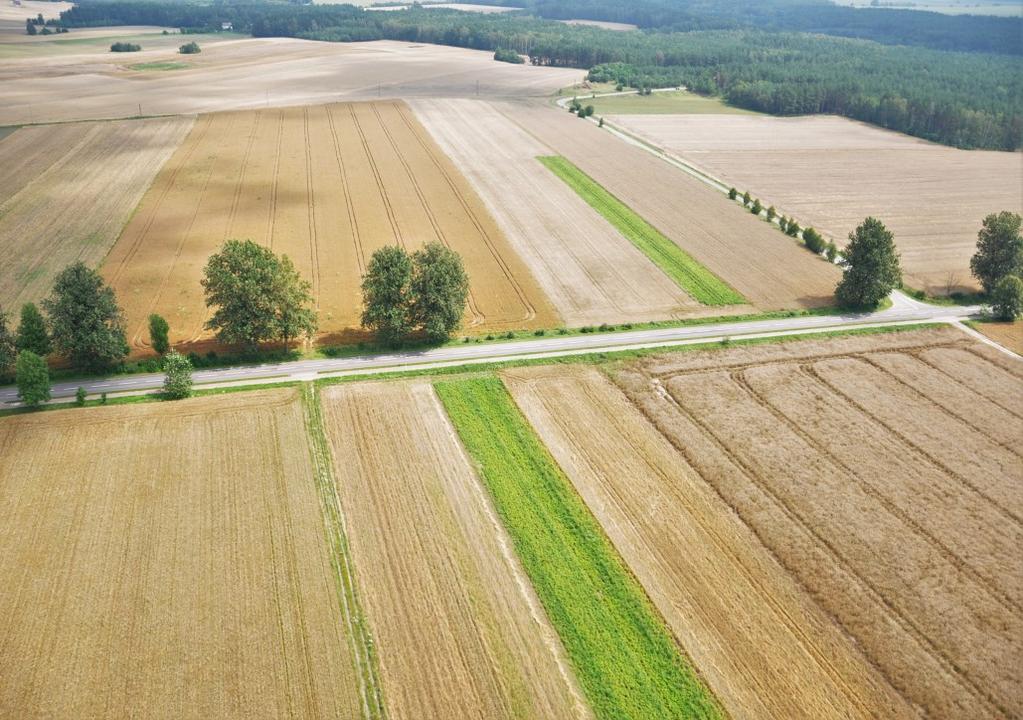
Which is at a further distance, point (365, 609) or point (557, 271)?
point (557, 271)

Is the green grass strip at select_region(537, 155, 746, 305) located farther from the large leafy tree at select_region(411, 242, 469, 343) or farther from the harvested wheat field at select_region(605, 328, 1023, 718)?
the large leafy tree at select_region(411, 242, 469, 343)

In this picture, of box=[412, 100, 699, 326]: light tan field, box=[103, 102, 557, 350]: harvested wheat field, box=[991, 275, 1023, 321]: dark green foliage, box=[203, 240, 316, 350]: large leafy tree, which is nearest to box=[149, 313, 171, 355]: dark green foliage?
box=[103, 102, 557, 350]: harvested wheat field

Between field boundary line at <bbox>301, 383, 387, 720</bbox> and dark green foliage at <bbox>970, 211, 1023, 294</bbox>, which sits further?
dark green foliage at <bbox>970, 211, 1023, 294</bbox>

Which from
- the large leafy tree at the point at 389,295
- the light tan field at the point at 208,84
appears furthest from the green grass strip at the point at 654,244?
the light tan field at the point at 208,84

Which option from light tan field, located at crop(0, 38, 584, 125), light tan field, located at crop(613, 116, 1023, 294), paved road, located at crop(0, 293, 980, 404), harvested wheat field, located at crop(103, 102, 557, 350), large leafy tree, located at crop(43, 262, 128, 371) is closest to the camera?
large leafy tree, located at crop(43, 262, 128, 371)

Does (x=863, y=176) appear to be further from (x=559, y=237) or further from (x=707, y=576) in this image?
(x=707, y=576)

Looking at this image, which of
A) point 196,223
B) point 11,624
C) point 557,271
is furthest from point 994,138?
point 11,624

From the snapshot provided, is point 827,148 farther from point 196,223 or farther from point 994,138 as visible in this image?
point 196,223

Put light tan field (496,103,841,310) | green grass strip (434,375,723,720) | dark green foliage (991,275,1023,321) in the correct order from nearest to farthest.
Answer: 1. green grass strip (434,375,723,720)
2. dark green foliage (991,275,1023,321)
3. light tan field (496,103,841,310)
